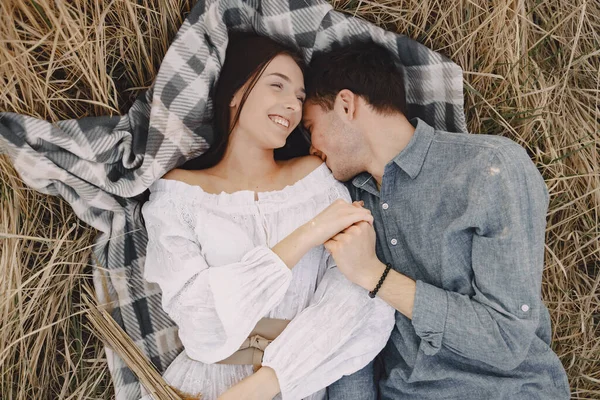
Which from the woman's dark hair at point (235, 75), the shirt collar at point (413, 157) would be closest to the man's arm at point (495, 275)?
the shirt collar at point (413, 157)

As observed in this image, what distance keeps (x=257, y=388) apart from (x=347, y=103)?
3.19ft

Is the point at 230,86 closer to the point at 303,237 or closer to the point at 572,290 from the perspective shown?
the point at 303,237

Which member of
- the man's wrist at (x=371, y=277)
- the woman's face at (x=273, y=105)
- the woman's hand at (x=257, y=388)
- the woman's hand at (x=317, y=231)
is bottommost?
the woman's hand at (x=257, y=388)

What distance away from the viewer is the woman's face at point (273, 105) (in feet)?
5.84

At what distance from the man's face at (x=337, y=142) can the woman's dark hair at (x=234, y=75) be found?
0.23 meters

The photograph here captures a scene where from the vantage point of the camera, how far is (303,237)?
5.19ft

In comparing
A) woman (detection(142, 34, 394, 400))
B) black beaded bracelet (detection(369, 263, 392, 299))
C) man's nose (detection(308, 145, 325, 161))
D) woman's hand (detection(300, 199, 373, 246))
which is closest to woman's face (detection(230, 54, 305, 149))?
woman (detection(142, 34, 394, 400))

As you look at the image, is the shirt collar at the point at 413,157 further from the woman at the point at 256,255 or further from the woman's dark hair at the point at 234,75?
the woman's dark hair at the point at 234,75

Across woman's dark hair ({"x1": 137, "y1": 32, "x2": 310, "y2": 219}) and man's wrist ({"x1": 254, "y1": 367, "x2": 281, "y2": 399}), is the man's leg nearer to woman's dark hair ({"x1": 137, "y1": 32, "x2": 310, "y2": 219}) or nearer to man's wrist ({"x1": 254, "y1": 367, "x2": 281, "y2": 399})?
man's wrist ({"x1": 254, "y1": 367, "x2": 281, "y2": 399})

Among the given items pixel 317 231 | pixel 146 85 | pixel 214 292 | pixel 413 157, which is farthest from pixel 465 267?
pixel 146 85

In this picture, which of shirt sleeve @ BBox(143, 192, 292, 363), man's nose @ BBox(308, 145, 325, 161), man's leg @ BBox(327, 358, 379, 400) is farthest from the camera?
man's nose @ BBox(308, 145, 325, 161)

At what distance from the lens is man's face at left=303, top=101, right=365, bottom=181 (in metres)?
1.80

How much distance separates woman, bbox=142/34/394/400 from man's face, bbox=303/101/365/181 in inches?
2.7

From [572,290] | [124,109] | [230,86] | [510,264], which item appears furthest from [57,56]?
[572,290]
